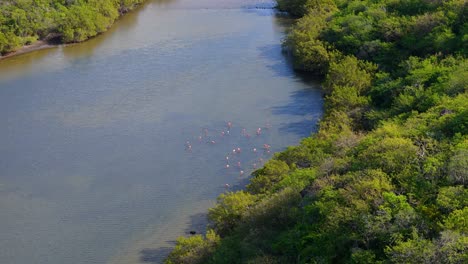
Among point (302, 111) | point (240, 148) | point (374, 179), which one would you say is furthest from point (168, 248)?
point (302, 111)

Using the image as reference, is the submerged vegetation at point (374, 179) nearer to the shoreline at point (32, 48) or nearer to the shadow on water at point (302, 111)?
the shadow on water at point (302, 111)

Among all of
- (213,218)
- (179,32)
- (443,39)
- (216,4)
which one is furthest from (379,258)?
(216,4)

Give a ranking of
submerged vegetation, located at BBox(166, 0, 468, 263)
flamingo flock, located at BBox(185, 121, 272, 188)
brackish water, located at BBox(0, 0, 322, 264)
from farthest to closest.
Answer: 1. flamingo flock, located at BBox(185, 121, 272, 188)
2. brackish water, located at BBox(0, 0, 322, 264)
3. submerged vegetation, located at BBox(166, 0, 468, 263)

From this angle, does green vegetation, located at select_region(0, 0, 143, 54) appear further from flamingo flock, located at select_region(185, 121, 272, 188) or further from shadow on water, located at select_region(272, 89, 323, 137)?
flamingo flock, located at select_region(185, 121, 272, 188)

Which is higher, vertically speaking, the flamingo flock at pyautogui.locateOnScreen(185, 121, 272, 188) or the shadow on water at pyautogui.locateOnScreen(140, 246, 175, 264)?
the flamingo flock at pyautogui.locateOnScreen(185, 121, 272, 188)

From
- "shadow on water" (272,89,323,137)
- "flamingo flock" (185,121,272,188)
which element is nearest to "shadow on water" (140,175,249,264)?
"flamingo flock" (185,121,272,188)

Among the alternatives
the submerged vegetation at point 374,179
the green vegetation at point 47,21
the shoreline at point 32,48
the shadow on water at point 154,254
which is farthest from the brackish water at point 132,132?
the submerged vegetation at point 374,179

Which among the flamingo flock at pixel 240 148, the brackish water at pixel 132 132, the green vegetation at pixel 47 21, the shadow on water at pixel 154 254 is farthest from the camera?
the green vegetation at pixel 47 21
